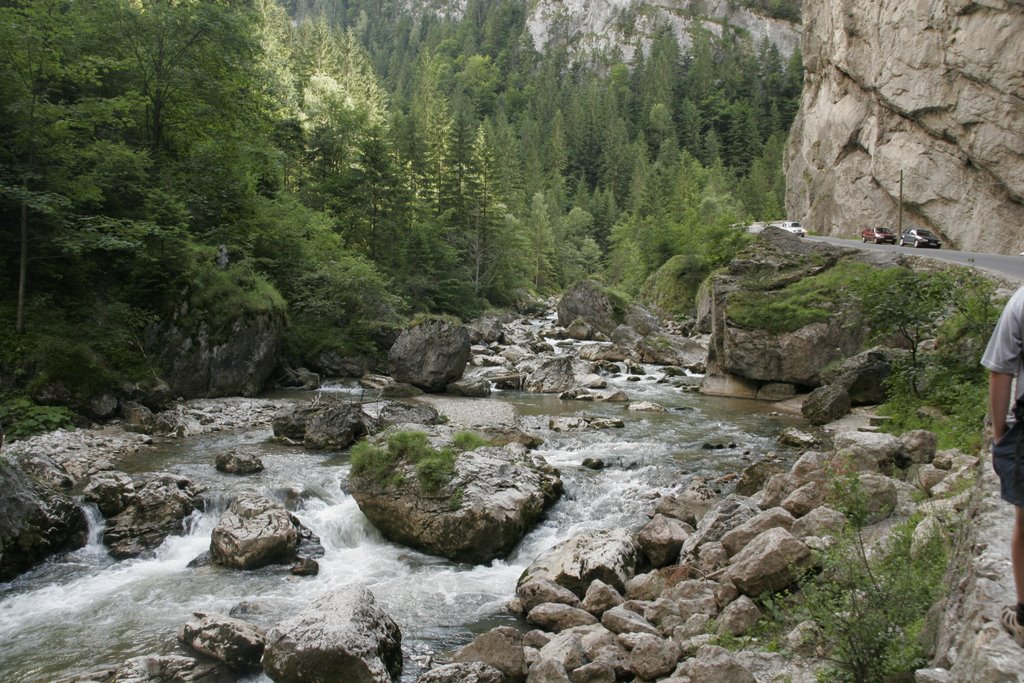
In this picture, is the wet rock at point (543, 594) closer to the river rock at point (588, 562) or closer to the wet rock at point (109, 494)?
the river rock at point (588, 562)

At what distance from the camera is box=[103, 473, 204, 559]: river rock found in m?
10.1

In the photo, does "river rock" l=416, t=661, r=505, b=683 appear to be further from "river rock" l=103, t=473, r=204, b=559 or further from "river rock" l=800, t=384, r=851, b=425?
"river rock" l=800, t=384, r=851, b=425

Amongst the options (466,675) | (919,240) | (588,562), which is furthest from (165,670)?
(919,240)

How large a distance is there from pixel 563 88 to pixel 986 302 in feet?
436

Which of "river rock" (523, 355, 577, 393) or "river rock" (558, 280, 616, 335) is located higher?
"river rock" (558, 280, 616, 335)

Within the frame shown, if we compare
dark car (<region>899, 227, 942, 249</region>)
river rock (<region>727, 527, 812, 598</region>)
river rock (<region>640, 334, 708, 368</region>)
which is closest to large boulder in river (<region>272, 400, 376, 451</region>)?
river rock (<region>727, 527, 812, 598</region>)

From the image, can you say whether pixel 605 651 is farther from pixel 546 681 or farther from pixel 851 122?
pixel 851 122

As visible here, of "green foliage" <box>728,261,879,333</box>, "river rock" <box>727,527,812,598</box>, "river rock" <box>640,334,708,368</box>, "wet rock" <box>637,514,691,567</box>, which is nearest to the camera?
"river rock" <box>727,527,812,598</box>

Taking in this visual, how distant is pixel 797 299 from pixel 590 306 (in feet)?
58.5

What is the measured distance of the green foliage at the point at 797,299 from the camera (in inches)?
860

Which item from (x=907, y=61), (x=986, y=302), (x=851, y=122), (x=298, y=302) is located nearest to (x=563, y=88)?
(x=851, y=122)

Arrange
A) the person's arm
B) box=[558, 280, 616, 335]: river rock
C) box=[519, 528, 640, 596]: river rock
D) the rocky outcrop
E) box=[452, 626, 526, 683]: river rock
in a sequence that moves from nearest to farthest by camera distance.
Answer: the person's arm
box=[452, 626, 526, 683]: river rock
box=[519, 528, 640, 596]: river rock
the rocky outcrop
box=[558, 280, 616, 335]: river rock

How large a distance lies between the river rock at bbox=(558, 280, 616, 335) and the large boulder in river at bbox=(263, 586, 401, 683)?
32300 millimetres

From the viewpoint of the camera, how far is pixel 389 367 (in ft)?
82.7
